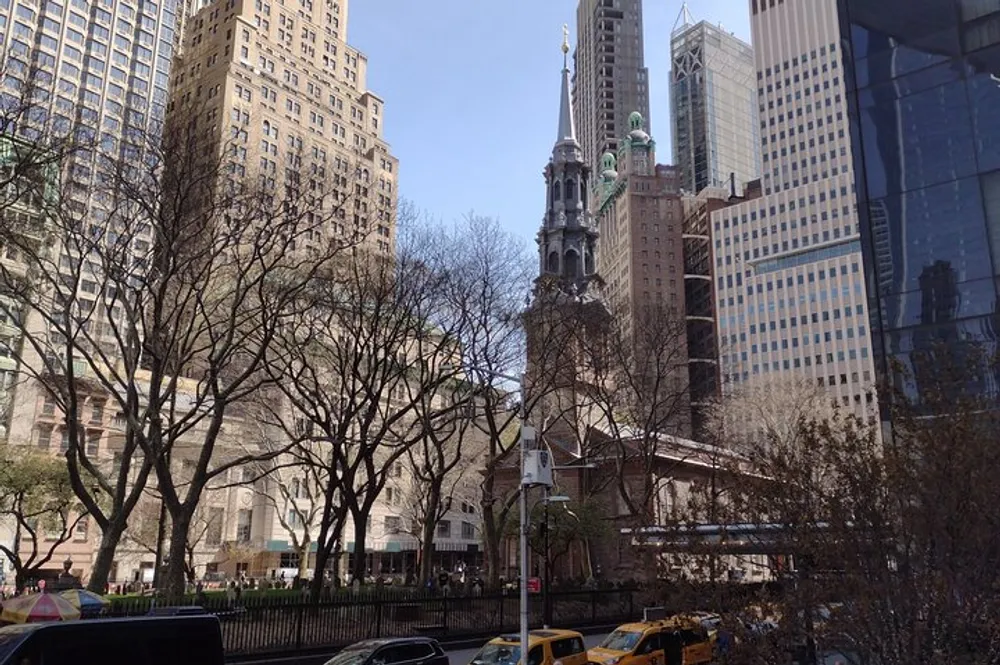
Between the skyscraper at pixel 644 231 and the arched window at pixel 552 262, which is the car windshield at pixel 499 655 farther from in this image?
the skyscraper at pixel 644 231

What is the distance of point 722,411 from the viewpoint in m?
47.7

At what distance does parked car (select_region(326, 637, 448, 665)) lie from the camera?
16609 mm

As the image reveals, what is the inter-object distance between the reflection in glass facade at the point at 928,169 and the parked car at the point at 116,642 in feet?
55.6

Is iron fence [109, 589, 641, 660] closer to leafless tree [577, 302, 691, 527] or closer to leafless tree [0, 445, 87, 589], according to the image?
leafless tree [577, 302, 691, 527]

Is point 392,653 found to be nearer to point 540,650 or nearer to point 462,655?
point 540,650

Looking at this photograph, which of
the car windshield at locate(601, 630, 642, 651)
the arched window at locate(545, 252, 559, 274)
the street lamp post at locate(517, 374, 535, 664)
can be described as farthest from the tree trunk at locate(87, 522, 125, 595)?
the arched window at locate(545, 252, 559, 274)

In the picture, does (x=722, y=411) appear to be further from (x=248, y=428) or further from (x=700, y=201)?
(x=700, y=201)

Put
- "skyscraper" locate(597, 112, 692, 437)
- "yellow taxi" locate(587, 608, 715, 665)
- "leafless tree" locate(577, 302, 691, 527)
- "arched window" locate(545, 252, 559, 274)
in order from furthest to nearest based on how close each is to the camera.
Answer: "skyscraper" locate(597, 112, 692, 437), "arched window" locate(545, 252, 559, 274), "leafless tree" locate(577, 302, 691, 527), "yellow taxi" locate(587, 608, 715, 665)

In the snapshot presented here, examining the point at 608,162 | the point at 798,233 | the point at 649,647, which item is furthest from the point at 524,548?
the point at 608,162

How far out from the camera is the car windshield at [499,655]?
59.1 feet

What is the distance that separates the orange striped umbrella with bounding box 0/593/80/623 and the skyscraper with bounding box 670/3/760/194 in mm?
176214

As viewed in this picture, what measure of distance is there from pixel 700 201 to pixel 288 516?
100167 millimetres

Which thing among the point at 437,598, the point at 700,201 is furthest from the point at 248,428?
the point at 700,201

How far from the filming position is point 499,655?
18.3m
